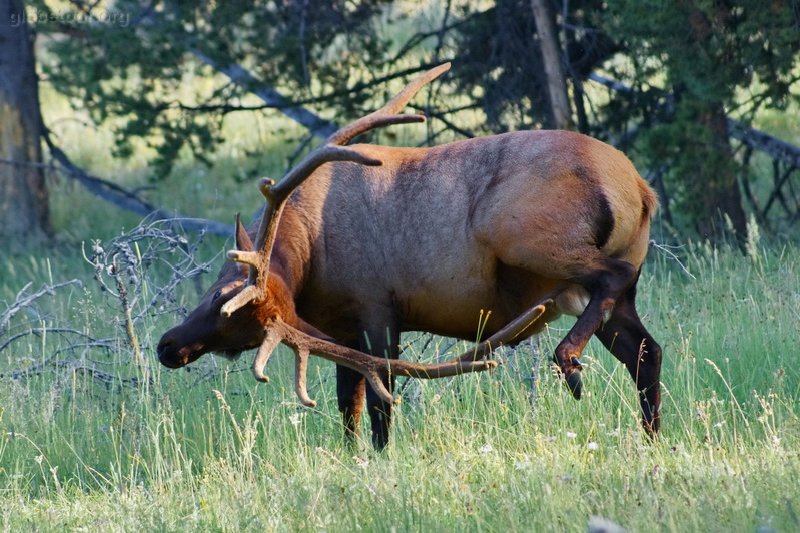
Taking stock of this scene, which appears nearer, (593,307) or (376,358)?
(376,358)

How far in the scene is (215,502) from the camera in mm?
5176

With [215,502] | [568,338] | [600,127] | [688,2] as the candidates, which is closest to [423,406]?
[568,338]

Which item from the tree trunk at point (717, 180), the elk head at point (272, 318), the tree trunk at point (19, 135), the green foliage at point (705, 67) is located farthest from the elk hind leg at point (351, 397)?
the tree trunk at point (19, 135)

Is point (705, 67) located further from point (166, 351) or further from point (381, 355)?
point (166, 351)

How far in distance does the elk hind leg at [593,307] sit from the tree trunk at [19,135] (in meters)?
9.59

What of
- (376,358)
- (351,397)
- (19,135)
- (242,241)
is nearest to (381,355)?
(351,397)

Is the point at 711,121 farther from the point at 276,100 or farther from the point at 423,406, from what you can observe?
the point at 423,406

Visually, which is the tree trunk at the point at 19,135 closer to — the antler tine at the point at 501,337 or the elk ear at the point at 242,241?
the elk ear at the point at 242,241

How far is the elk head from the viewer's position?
521cm

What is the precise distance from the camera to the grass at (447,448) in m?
4.62

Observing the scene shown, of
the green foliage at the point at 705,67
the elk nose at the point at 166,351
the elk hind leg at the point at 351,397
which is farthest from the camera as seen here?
the green foliage at the point at 705,67

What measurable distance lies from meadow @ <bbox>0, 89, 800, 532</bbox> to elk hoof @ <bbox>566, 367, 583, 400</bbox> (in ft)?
0.75

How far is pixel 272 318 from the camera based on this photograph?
18.2 ft

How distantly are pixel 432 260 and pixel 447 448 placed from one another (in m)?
0.91
